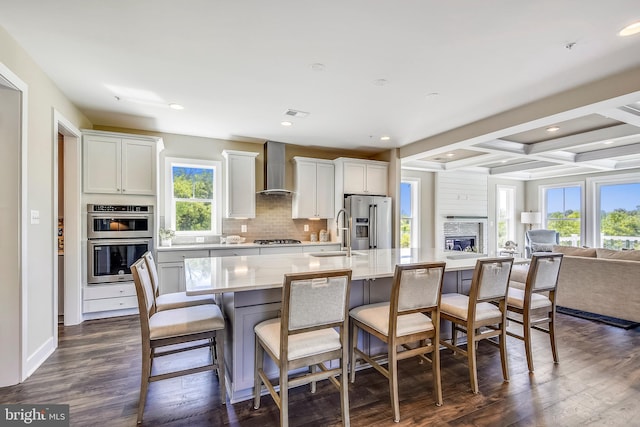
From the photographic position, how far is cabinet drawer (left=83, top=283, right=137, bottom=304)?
377 centimetres

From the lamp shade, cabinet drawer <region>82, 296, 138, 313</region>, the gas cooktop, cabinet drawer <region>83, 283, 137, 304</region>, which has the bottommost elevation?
cabinet drawer <region>82, 296, 138, 313</region>

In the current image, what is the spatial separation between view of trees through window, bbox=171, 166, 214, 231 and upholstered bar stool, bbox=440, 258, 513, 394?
3.92 m

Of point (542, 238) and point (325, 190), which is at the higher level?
point (325, 190)

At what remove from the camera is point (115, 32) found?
7.08ft

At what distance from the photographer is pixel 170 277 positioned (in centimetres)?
419

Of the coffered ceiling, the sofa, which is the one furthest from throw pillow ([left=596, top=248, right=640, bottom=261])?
the coffered ceiling

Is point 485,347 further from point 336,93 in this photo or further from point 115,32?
point 115,32

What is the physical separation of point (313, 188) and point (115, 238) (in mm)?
2985

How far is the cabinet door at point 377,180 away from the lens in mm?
5535

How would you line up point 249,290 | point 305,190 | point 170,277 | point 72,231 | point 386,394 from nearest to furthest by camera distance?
point 249,290 < point 386,394 < point 72,231 < point 170,277 < point 305,190

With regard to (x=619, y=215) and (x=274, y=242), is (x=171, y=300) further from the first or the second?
(x=619, y=215)

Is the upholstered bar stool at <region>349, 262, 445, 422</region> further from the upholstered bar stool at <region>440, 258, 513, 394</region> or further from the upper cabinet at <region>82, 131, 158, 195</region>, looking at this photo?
the upper cabinet at <region>82, 131, 158, 195</region>

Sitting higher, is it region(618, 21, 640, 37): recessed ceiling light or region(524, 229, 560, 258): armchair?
region(618, 21, 640, 37): recessed ceiling light

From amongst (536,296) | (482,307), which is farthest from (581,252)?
(482,307)
